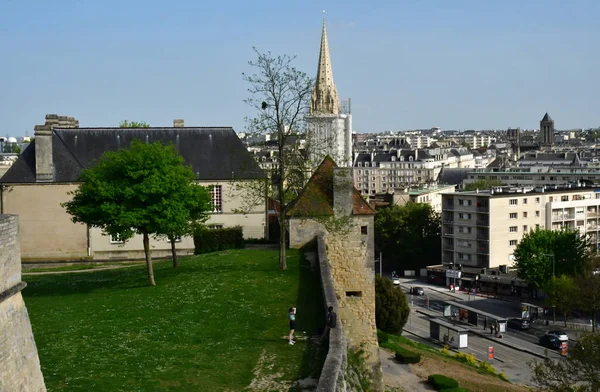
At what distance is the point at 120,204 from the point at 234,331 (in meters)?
9.65

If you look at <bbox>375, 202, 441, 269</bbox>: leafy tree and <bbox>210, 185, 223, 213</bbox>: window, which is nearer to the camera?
<bbox>210, 185, 223, 213</bbox>: window

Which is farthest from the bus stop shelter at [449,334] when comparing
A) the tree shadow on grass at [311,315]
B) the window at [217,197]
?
the tree shadow on grass at [311,315]

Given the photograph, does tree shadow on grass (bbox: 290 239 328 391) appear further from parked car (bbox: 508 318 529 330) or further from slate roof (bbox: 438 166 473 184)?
slate roof (bbox: 438 166 473 184)

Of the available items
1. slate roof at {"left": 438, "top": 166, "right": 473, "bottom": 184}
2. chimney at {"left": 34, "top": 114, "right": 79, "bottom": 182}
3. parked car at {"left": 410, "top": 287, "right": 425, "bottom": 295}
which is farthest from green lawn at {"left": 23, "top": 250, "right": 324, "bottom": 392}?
slate roof at {"left": 438, "top": 166, "right": 473, "bottom": 184}

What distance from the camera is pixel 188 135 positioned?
46812mm

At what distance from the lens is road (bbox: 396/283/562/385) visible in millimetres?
46531

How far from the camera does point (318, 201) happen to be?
92.0ft

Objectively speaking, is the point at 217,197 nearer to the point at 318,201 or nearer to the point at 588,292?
the point at 318,201

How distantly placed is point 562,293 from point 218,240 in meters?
30.7

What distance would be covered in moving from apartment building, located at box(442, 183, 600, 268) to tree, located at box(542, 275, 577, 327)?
59.5 ft

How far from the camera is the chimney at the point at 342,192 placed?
2775cm

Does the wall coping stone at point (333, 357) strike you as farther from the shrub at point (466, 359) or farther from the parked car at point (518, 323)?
the parked car at point (518, 323)

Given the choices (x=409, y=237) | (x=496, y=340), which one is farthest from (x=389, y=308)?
(x=409, y=237)

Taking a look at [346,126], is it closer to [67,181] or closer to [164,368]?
[67,181]
